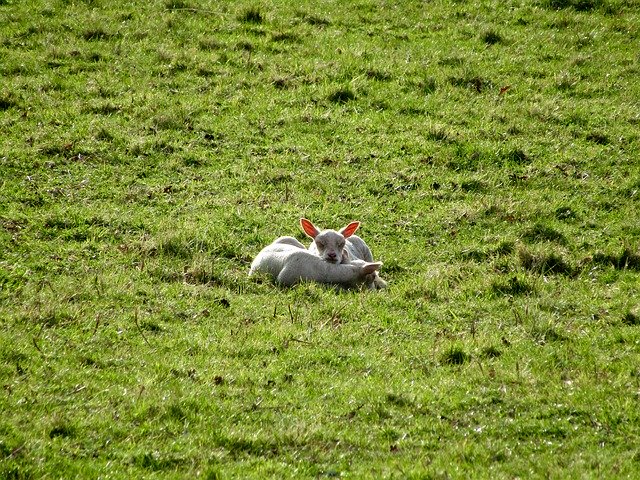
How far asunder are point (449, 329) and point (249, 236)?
154 inches

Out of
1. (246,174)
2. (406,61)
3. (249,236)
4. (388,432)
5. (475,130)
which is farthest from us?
(406,61)

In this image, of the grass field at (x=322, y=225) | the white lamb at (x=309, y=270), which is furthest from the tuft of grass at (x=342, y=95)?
the white lamb at (x=309, y=270)

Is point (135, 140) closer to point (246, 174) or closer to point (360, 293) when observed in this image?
point (246, 174)

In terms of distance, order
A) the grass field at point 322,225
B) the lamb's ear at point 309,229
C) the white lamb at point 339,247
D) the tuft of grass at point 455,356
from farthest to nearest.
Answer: the lamb's ear at point 309,229
the white lamb at point 339,247
the tuft of grass at point 455,356
the grass field at point 322,225

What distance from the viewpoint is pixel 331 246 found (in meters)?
12.9

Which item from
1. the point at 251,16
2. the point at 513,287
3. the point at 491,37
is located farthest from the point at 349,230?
the point at 251,16

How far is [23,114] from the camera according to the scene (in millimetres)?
17703

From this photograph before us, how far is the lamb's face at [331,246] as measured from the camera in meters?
12.8

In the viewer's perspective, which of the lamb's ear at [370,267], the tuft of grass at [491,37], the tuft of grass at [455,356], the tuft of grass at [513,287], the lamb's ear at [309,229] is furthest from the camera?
the tuft of grass at [491,37]

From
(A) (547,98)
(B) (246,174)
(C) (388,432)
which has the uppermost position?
(A) (547,98)

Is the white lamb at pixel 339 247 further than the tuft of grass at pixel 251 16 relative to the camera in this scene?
No

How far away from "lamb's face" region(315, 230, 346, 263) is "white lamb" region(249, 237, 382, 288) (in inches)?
3.1

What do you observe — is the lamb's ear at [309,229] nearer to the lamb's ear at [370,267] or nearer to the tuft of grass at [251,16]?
the lamb's ear at [370,267]

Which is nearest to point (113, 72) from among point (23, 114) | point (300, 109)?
point (23, 114)
